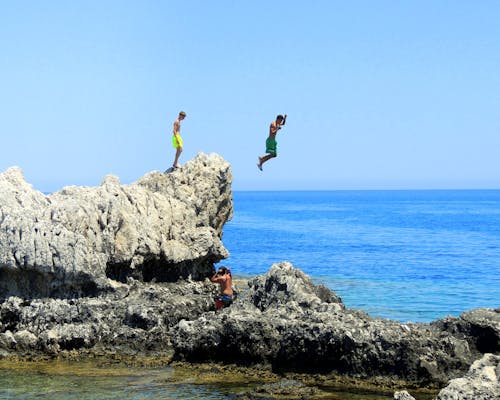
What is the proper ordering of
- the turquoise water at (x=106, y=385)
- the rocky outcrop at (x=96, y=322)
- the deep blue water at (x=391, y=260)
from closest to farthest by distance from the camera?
the turquoise water at (x=106, y=385) → the rocky outcrop at (x=96, y=322) → the deep blue water at (x=391, y=260)

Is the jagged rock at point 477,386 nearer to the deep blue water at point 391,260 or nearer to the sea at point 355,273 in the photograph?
the sea at point 355,273

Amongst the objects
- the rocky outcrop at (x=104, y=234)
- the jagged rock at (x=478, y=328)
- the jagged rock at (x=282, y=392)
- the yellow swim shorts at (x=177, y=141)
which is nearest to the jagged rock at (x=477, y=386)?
the jagged rock at (x=282, y=392)

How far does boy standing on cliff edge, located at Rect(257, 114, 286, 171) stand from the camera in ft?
84.5

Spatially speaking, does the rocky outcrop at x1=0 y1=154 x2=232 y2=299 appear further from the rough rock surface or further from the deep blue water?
the deep blue water

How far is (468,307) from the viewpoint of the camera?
3316 centimetres

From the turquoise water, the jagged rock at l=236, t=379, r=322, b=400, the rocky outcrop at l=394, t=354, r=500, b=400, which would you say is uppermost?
the rocky outcrop at l=394, t=354, r=500, b=400

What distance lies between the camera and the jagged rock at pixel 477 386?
12490 mm

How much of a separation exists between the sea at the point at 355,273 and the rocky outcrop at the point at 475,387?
2983mm

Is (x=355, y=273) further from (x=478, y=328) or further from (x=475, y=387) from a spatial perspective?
(x=475, y=387)

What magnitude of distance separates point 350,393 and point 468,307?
18.3m

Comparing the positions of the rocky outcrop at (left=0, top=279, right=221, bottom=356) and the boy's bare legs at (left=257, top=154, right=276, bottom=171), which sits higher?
the boy's bare legs at (left=257, top=154, right=276, bottom=171)

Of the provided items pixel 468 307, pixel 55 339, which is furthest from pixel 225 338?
pixel 468 307

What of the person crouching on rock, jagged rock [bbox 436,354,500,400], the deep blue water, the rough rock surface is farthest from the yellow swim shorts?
jagged rock [bbox 436,354,500,400]

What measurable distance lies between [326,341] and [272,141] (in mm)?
10084
